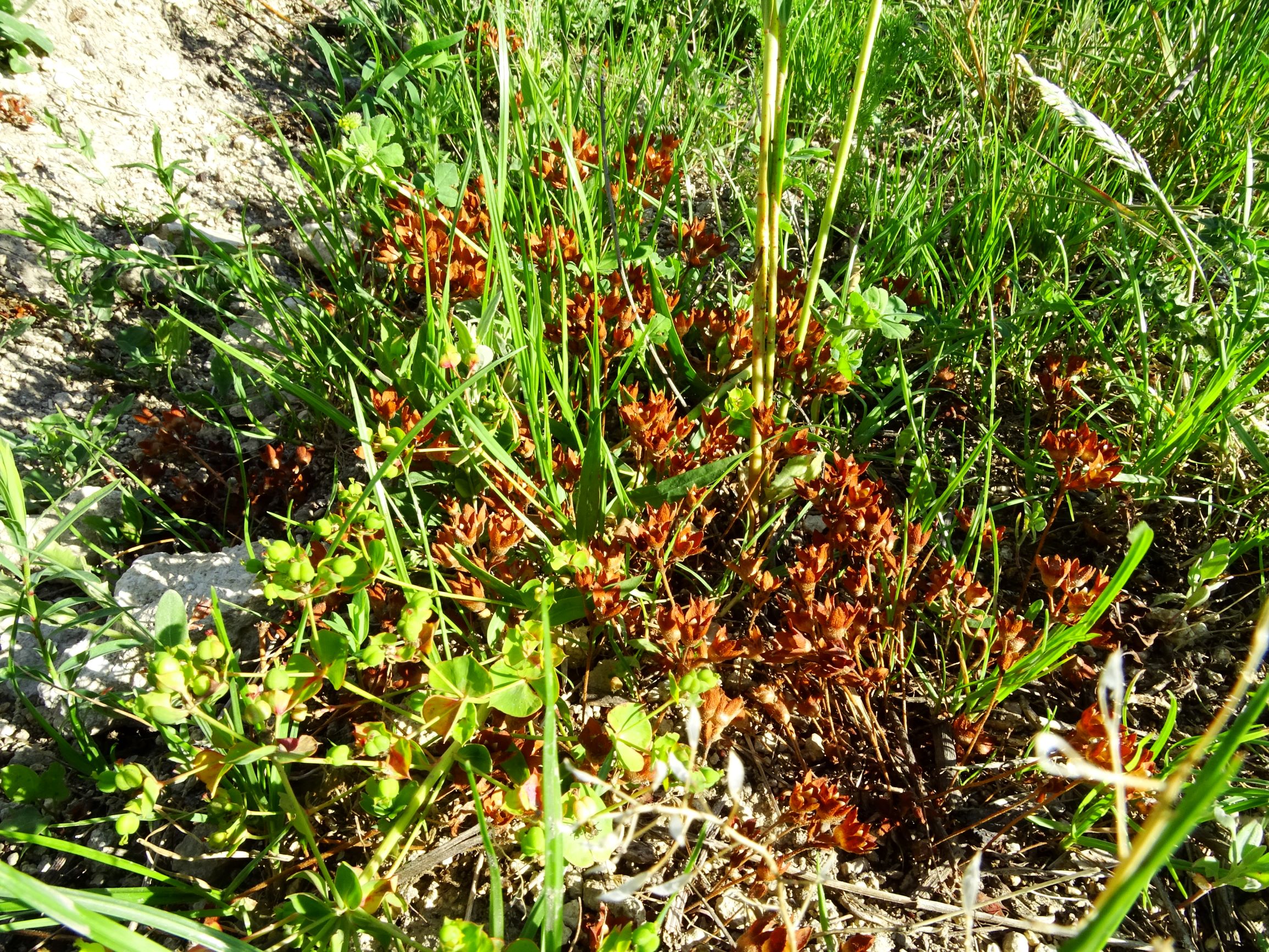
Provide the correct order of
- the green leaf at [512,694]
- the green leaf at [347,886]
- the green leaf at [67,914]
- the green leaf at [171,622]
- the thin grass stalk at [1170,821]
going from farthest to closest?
the green leaf at [171,622] → the green leaf at [512,694] → the green leaf at [347,886] → the green leaf at [67,914] → the thin grass stalk at [1170,821]

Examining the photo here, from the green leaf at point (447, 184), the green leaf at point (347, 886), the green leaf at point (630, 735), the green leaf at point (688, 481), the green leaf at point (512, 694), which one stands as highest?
the green leaf at point (447, 184)

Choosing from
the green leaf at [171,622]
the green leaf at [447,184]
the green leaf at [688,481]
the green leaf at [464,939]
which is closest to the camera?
the green leaf at [464,939]

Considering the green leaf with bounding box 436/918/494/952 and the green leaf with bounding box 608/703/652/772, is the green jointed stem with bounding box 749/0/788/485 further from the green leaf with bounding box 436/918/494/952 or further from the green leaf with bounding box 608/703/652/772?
the green leaf with bounding box 436/918/494/952

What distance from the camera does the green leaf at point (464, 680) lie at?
1.29 metres

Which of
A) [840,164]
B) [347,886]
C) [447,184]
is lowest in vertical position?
[347,886]

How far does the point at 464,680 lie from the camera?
4.29 ft

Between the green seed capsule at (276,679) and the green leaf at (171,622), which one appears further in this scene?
the green leaf at (171,622)

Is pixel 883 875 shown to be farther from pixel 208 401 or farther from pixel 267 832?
pixel 208 401

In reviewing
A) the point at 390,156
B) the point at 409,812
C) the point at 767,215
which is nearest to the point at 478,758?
the point at 409,812

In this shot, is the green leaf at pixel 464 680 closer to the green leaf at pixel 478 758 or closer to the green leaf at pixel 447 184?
the green leaf at pixel 478 758

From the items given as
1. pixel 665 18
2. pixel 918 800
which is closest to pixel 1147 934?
pixel 918 800

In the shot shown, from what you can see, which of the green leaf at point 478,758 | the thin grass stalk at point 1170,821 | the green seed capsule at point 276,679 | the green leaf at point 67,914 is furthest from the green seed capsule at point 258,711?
the thin grass stalk at point 1170,821

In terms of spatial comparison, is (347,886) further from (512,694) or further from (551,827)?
(551,827)

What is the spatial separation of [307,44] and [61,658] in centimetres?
277
